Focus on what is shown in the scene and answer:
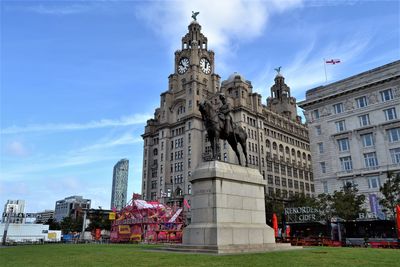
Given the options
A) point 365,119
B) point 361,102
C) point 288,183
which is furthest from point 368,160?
point 288,183

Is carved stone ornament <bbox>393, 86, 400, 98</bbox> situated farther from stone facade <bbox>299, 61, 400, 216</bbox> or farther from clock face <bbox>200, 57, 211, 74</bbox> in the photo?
clock face <bbox>200, 57, 211, 74</bbox>

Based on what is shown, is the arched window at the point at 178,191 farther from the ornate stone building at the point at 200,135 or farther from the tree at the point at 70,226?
the tree at the point at 70,226

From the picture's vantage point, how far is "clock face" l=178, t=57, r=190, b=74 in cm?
10744

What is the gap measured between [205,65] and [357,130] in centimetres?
6033

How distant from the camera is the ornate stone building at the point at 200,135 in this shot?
92375 mm

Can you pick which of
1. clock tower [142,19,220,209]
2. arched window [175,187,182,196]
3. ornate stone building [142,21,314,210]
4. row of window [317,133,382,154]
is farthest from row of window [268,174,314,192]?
row of window [317,133,382,154]

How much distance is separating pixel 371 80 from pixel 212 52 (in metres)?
63.8

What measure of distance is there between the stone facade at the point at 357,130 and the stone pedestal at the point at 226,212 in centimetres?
3532

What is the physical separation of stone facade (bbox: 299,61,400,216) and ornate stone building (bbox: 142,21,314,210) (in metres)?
26.9

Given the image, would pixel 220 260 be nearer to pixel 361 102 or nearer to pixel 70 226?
pixel 361 102

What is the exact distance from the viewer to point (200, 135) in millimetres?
95062

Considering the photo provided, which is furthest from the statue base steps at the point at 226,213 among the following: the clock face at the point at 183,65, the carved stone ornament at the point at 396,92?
the clock face at the point at 183,65

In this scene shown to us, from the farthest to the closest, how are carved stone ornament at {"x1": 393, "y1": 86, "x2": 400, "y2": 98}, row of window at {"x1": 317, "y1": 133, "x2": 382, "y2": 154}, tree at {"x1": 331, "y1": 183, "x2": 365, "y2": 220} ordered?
row of window at {"x1": 317, "y1": 133, "x2": 382, "y2": 154} < carved stone ornament at {"x1": 393, "y1": 86, "x2": 400, "y2": 98} < tree at {"x1": 331, "y1": 183, "x2": 365, "y2": 220}

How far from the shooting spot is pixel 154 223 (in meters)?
53.0
